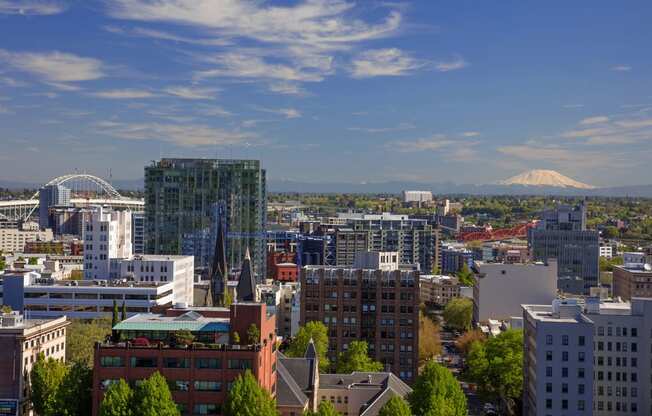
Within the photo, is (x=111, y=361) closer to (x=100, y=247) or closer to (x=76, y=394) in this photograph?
(x=76, y=394)

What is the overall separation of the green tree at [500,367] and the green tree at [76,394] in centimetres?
5182

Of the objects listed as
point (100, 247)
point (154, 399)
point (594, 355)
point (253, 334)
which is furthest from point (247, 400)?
point (100, 247)

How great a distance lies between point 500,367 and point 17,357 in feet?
186

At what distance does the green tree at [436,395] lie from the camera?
89875mm

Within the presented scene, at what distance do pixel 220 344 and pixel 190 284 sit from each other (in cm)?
10354

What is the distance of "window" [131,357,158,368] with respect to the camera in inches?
3182

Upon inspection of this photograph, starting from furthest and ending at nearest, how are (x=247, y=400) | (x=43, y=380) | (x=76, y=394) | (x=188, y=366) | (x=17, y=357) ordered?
(x=17, y=357) < (x=43, y=380) < (x=76, y=394) < (x=188, y=366) < (x=247, y=400)

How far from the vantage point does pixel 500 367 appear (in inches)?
4592

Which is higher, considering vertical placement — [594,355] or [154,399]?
[154,399]

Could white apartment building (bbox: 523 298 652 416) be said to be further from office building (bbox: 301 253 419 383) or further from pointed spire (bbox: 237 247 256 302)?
pointed spire (bbox: 237 247 256 302)

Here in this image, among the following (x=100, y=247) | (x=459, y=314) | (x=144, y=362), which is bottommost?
(x=459, y=314)

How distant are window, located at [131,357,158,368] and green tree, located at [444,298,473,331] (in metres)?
110

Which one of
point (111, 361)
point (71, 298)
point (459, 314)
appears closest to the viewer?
point (111, 361)

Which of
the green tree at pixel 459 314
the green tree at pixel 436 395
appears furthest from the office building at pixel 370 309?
the green tree at pixel 459 314
